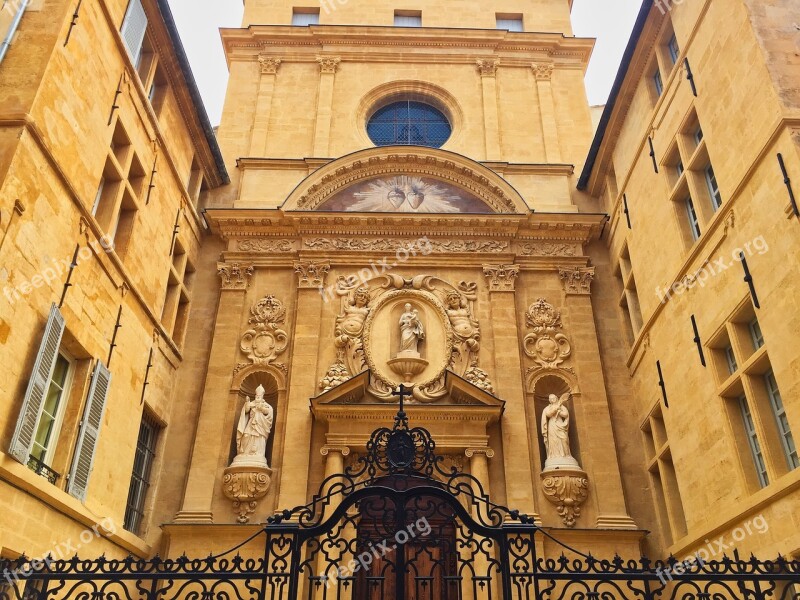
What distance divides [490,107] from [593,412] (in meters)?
9.63

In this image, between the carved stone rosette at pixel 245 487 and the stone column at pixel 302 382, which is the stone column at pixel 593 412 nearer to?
the stone column at pixel 302 382

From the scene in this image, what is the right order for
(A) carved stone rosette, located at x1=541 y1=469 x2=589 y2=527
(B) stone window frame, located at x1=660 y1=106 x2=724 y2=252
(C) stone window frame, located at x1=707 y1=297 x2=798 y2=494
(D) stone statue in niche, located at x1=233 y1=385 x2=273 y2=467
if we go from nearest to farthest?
(C) stone window frame, located at x1=707 y1=297 x2=798 y2=494 → (B) stone window frame, located at x1=660 y1=106 x2=724 y2=252 → (A) carved stone rosette, located at x1=541 y1=469 x2=589 y2=527 → (D) stone statue in niche, located at x1=233 y1=385 x2=273 y2=467

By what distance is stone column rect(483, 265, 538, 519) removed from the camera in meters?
14.9

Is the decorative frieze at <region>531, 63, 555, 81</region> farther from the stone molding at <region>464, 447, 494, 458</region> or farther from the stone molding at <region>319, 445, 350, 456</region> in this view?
the stone molding at <region>319, 445, 350, 456</region>

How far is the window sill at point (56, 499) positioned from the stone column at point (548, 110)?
1417cm

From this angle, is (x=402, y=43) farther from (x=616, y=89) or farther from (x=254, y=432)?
(x=254, y=432)

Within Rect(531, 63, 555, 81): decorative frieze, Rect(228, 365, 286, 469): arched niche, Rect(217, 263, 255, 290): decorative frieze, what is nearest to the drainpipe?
Rect(217, 263, 255, 290): decorative frieze

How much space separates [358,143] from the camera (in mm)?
20109

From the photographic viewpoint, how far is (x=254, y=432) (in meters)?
15.4

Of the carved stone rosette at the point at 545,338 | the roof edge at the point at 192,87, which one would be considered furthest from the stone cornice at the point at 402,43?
the carved stone rosette at the point at 545,338

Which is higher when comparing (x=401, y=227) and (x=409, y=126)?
(x=409, y=126)

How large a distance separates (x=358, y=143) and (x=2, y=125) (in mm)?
11529

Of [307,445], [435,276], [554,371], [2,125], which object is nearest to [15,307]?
[2,125]

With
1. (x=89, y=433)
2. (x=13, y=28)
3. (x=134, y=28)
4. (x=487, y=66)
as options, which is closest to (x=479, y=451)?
(x=89, y=433)
